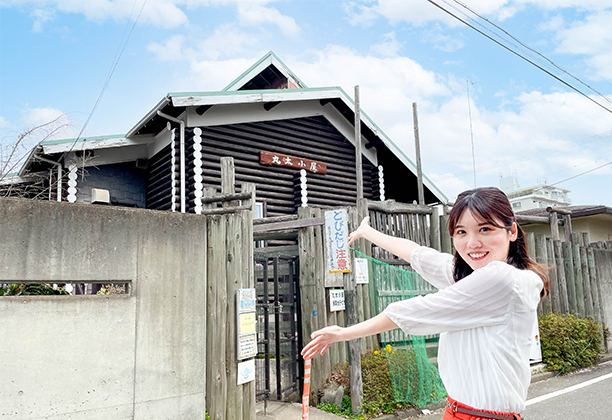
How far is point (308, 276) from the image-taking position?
7.62 metres

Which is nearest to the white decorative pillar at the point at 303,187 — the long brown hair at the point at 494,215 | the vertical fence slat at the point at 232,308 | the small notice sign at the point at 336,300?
the small notice sign at the point at 336,300

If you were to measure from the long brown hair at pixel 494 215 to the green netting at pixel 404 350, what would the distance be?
496 centimetres

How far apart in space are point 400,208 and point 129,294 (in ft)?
Answer: 18.1

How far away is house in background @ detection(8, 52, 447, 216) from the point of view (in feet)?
40.5

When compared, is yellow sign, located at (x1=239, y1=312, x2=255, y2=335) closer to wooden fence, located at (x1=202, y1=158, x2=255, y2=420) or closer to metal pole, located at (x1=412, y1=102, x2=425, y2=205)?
wooden fence, located at (x1=202, y1=158, x2=255, y2=420)

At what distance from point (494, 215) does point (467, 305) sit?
1.41 feet

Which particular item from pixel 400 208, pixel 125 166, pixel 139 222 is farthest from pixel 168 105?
pixel 139 222

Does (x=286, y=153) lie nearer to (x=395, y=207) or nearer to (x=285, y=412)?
(x=395, y=207)

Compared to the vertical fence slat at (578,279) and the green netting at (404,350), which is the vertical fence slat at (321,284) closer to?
the green netting at (404,350)

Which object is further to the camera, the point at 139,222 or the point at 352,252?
the point at 352,252

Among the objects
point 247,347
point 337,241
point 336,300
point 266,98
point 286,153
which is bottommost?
point 247,347

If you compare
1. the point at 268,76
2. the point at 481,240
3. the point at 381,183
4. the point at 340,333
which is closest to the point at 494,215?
the point at 481,240

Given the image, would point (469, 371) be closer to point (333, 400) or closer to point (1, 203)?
point (1, 203)

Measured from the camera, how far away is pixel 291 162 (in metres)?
14.4
